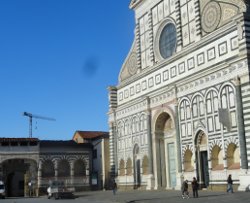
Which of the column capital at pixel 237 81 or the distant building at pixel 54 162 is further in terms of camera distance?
the distant building at pixel 54 162

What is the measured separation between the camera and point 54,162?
4956 cm

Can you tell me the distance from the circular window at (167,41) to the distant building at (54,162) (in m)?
16.1

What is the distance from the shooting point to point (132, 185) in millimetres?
40688

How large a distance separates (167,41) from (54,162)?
21.1 m

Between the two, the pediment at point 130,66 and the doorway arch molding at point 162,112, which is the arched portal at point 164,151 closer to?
the doorway arch molding at point 162,112

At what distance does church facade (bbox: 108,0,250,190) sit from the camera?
27.6m

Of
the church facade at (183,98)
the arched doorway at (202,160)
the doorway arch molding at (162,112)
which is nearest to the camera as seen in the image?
the church facade at (183,98)

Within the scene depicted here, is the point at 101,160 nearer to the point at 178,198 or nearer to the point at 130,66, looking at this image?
the point at 130,66

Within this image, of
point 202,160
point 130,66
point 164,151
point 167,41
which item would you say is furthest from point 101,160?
point 202,160

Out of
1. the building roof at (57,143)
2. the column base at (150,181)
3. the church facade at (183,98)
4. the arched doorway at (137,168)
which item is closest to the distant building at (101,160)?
the building roof at (57,143)

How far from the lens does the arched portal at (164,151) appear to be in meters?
35.9

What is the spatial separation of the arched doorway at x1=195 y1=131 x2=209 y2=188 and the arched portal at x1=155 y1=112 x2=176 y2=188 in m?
4.58

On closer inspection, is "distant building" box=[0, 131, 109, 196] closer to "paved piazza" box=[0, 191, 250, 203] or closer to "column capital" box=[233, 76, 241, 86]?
"paved piazza" box=[0, 191, 250, 203]

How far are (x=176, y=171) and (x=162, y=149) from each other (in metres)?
2.93
